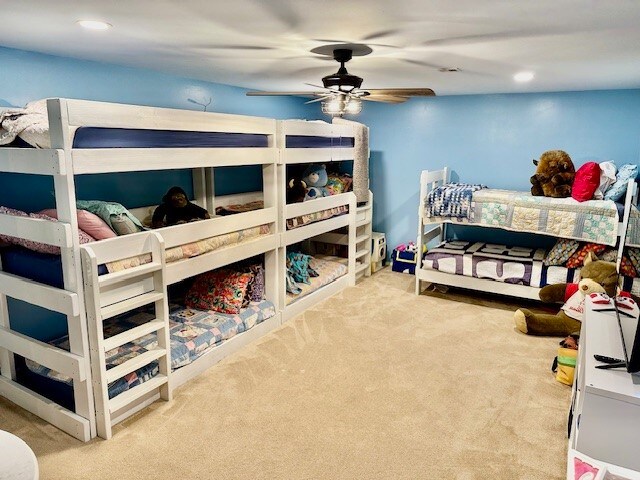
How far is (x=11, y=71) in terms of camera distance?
8.97ft

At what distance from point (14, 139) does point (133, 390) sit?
1.43 m

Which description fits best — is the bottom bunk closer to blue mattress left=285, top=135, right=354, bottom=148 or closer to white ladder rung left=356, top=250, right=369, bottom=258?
white ladder rung left=356, top=250, right=369, bottom=258

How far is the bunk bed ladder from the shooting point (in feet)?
7.31

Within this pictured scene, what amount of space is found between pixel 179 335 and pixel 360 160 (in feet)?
8.58

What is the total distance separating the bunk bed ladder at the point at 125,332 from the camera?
2229 mm

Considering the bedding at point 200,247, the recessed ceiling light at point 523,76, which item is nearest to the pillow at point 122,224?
the bedding at point 200,247

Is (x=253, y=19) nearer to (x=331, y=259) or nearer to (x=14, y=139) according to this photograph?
(x=14, y=139)

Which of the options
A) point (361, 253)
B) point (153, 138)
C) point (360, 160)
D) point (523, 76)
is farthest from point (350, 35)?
point (361, 253)

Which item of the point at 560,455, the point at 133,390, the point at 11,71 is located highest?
the point at 11,71

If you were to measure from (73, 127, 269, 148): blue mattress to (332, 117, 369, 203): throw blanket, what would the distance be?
5.44 feet

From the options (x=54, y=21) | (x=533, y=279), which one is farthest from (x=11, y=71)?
(x=533, y=279)

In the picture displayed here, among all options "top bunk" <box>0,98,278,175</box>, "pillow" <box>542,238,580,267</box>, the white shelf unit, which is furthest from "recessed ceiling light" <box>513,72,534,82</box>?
the white shelf unit

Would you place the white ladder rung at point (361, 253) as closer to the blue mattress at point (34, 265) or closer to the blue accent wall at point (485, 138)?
the blue accent wall at point (485, 138)

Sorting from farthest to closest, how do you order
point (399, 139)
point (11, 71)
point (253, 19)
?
point (399, 139) < point (11, 71) < point (253, 19)
